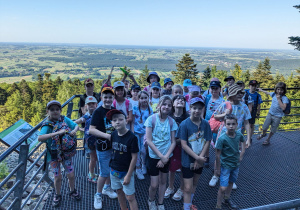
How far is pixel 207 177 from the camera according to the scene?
148 inches

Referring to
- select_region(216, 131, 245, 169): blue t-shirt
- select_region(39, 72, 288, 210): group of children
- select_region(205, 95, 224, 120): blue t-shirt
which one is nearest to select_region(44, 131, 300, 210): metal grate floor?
select_region(39, 72, 288, 210): group of children

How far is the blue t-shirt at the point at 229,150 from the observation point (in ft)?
9.28

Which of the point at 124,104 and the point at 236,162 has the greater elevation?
the point at 124,104

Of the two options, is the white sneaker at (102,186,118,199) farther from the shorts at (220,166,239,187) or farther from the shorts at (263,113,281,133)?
the shorts at (263,113,281,133)

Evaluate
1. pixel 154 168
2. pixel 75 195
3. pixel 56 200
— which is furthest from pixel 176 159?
pixel 56 200

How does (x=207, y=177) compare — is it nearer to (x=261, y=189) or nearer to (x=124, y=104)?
(x=261, y=189)

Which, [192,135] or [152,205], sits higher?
[192,135]

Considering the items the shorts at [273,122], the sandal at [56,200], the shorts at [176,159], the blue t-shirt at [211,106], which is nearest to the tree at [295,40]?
the shorts at [273,122]

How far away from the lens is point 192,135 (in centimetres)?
270

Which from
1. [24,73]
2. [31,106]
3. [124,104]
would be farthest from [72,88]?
[24,73]

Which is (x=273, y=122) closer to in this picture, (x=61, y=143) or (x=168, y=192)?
(x=168, y=192)

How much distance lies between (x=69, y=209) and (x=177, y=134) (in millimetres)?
1905

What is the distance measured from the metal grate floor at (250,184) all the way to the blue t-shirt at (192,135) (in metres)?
0.84

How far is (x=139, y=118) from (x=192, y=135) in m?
1.17
